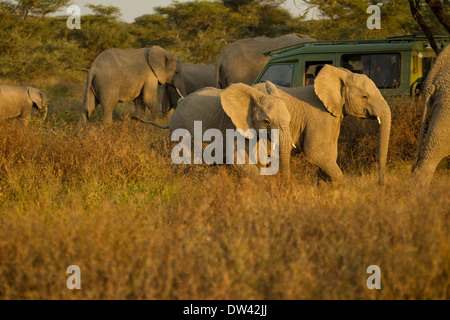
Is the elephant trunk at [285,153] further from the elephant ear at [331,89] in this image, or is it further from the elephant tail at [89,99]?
the elephant tail at [89,99]

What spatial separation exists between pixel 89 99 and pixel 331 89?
264 inches

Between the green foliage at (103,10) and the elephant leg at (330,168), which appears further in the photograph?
the green foliage at (103,10)

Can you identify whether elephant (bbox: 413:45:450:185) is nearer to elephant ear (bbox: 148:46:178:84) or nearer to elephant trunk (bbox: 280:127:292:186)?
elephant trunk (bbox: 280:127:292:186)

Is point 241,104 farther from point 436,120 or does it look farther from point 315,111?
point 436,120

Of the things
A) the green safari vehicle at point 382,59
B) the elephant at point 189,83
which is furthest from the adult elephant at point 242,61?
the green safari vehicle at point 382,59

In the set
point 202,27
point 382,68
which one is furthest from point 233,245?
point 202,27

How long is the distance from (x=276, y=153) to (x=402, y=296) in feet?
7.25

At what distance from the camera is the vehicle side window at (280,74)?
7144 mm

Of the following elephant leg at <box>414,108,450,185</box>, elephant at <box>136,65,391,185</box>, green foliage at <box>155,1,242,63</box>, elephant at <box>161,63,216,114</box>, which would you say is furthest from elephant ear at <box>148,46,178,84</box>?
green foliage at <box>155,1,242,63</box>

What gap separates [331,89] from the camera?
493 centimetres

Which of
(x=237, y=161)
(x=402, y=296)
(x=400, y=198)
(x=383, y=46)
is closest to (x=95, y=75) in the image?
(x=383, y=46)

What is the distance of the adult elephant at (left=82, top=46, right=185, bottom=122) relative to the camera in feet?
34.8

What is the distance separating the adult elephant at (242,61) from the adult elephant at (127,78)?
4.56 ft

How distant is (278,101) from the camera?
465 centimetres
